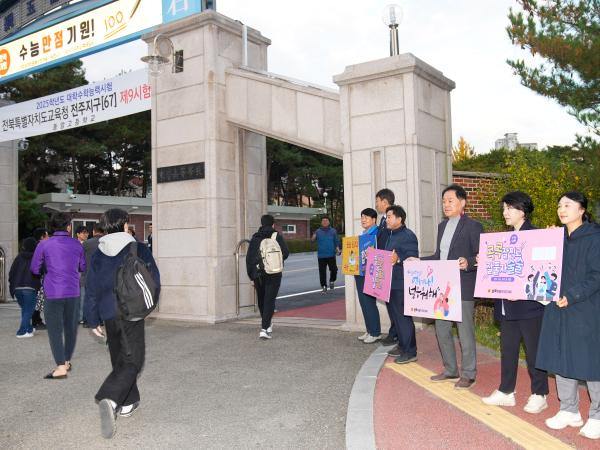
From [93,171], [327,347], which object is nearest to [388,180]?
[327,347]

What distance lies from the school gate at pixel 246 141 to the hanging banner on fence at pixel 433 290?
272 cm

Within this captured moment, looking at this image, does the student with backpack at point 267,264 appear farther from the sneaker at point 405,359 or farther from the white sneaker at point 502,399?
the white sneaker at point 502,399

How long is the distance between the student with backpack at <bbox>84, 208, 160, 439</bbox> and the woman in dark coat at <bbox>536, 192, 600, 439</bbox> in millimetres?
3204

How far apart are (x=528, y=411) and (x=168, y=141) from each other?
27.6 ft

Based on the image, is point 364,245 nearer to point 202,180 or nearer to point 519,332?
point 519,332

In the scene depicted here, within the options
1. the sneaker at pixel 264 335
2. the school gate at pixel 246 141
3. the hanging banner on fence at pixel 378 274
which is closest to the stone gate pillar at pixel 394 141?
the school gate at pixel 246 141

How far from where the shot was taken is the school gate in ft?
28.8

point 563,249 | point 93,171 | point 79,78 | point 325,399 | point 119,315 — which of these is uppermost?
point 79,78

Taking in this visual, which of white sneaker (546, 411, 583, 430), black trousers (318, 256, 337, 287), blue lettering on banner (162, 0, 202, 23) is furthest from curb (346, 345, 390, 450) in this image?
black trousers (318, 256, 337, 287)

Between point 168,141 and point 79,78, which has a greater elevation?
point 79,78

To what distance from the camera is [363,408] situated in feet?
16.0

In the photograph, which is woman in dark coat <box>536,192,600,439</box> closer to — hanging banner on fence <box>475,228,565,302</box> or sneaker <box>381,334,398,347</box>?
hanging banner on fence <box>475,228,565,302</box>

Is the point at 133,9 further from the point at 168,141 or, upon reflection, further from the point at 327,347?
the point at 327,347

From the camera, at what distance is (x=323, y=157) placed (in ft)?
153
